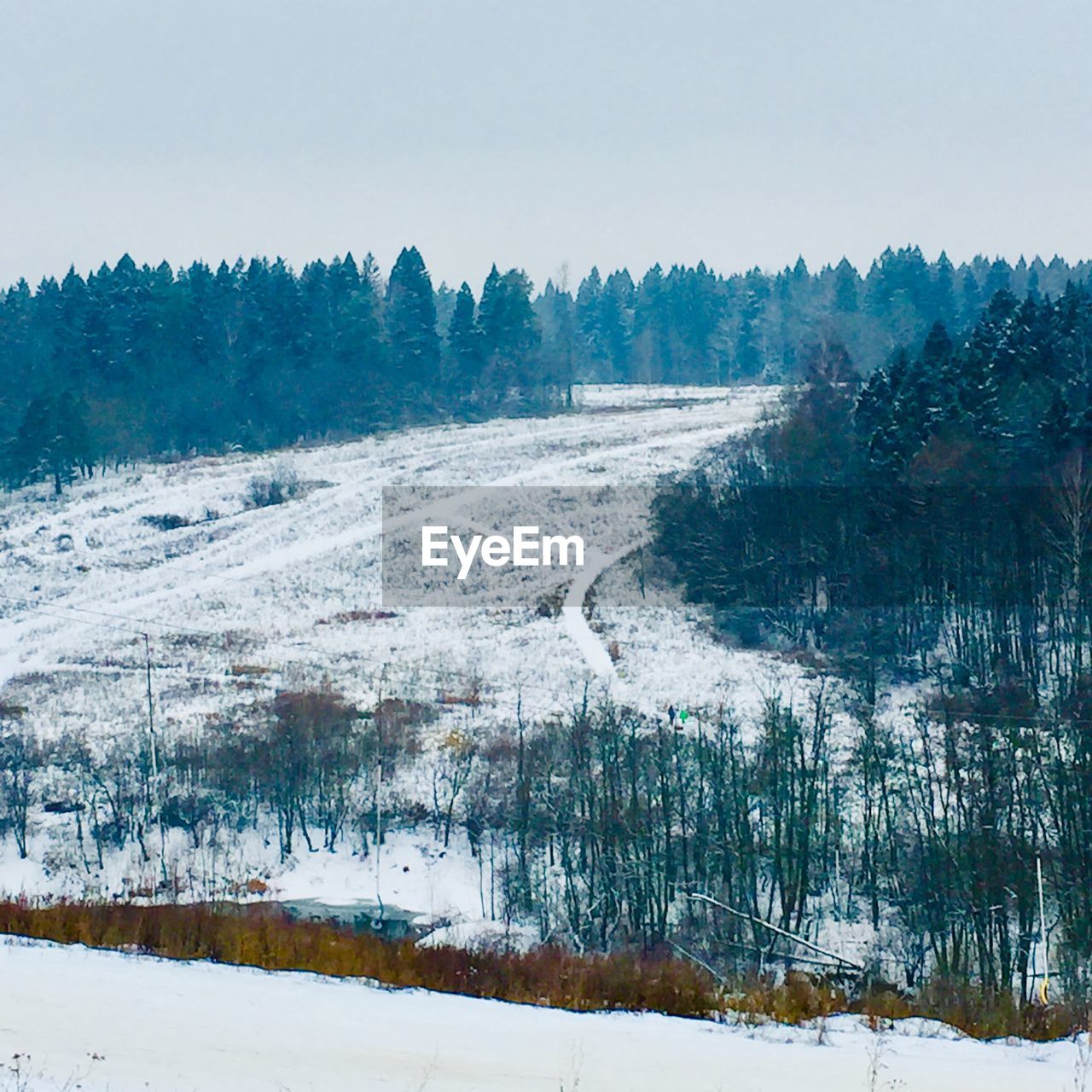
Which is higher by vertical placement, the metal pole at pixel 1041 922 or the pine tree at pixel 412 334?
the pine tree at pixel 412 334


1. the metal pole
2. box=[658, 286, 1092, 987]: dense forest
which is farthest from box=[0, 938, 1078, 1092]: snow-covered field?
the metal pole

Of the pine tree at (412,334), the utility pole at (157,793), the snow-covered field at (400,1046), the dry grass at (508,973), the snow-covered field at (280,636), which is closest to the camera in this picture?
the snow-covered field at (400,1046)

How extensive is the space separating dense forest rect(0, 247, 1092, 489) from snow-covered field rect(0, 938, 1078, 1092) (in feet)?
179

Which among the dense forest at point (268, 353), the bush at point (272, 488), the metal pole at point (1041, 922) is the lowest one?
the metal pole at point (1041, 922)

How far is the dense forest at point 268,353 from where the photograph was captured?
215ft

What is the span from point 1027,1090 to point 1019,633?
2917 cm

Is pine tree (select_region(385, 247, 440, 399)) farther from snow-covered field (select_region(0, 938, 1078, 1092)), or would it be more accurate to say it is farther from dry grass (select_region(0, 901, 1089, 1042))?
snow-covered field (select_region(0, 938, 1078, 1092))

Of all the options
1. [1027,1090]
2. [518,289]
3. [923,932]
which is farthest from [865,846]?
[518,289]

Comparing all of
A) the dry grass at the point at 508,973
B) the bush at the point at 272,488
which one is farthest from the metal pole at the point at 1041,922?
the bush at the point at 272,488

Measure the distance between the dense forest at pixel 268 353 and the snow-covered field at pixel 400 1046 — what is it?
5461 cm

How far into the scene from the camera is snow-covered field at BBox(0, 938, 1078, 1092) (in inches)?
334

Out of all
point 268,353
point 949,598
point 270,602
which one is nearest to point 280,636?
point 270,602

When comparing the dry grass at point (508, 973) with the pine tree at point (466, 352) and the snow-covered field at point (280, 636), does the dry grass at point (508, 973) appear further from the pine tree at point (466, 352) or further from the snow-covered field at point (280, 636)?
the pine tree at point (466, 352)

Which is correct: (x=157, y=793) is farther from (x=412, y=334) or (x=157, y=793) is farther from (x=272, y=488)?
(x=412, y=334)
